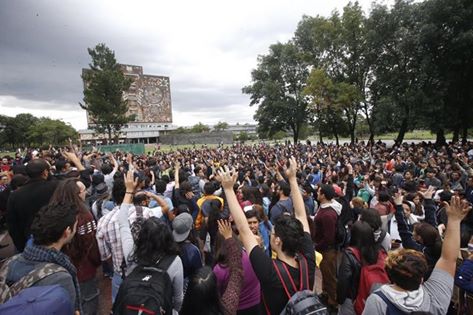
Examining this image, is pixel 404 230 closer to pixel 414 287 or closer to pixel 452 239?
pixel 452 239

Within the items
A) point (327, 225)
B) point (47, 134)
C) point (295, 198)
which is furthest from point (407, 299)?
point (47, 134)

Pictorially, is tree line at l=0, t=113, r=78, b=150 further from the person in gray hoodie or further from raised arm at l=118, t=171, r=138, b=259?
the person in gray hoodie

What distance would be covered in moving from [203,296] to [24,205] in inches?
89.6

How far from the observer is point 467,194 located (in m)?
5.58

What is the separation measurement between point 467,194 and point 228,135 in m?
57.4

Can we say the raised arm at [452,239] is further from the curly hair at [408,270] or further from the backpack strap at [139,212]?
the backpack strap at [139,212]

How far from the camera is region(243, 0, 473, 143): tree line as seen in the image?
18219 mm

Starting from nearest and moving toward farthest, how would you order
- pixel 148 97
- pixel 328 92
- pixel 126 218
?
1. pixel 126 218
2. pixel 328 92
3. pixel 148 97

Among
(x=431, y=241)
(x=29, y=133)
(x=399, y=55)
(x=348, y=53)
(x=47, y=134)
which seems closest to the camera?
(x=431, y=241)

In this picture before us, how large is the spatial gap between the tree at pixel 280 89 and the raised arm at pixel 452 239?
34614 mm

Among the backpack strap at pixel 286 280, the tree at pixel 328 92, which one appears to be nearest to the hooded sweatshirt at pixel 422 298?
the backpack strap at pixel 286 280

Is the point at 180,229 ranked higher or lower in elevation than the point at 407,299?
higher

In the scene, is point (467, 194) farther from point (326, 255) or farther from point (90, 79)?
point (90, 79)

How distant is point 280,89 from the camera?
36125 mm
